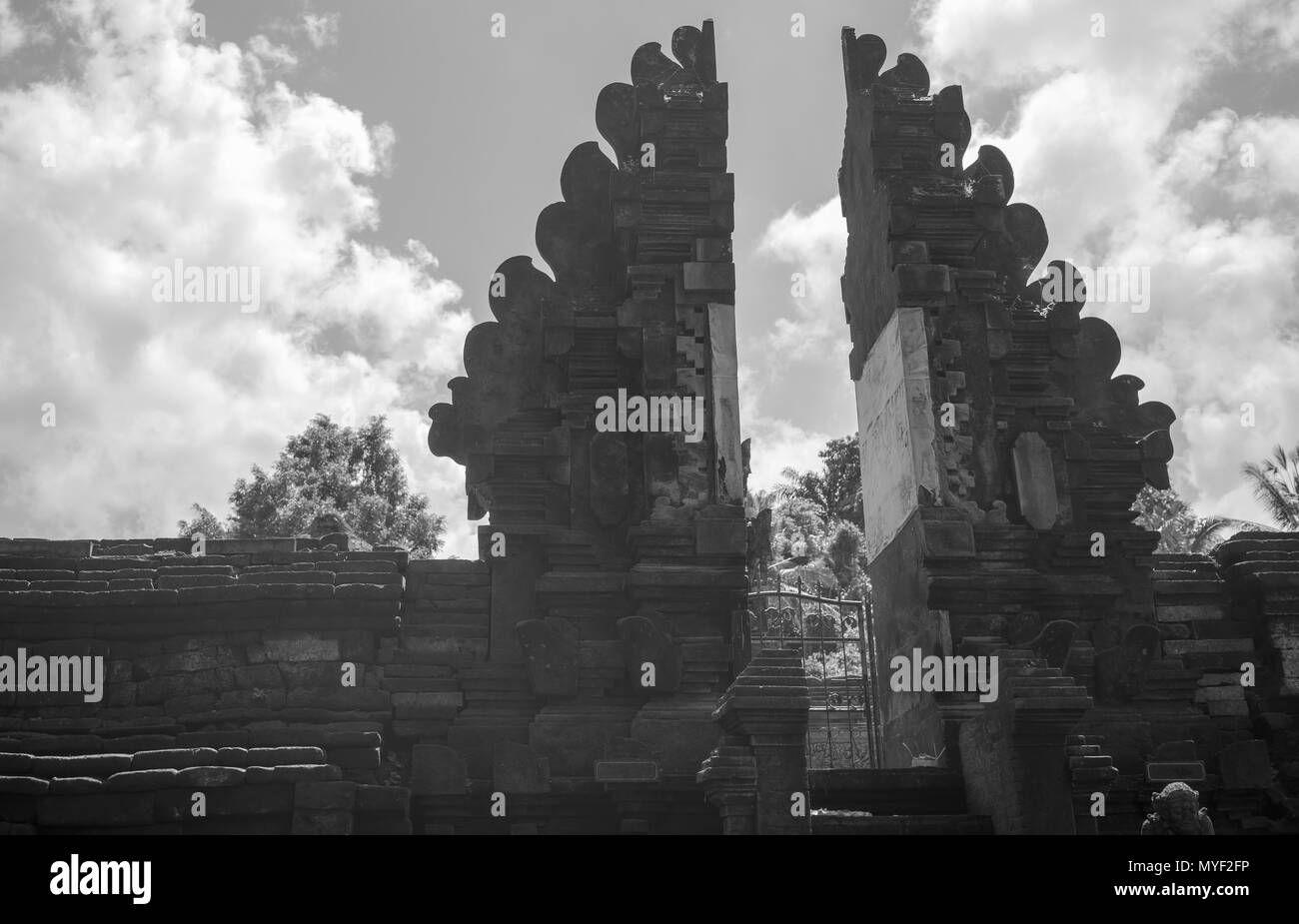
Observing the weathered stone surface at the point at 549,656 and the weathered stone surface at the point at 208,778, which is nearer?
the weathered stone surface at the point at 208,778

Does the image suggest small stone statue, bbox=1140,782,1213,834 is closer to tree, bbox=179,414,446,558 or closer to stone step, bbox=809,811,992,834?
stone step, bbox=809,811,992,834

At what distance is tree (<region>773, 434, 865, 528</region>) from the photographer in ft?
160

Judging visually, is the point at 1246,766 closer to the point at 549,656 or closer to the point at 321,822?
the point at 549,656

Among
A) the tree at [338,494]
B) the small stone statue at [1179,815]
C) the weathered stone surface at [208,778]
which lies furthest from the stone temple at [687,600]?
the tree at [338,494]

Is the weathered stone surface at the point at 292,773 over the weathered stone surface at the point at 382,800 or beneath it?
over

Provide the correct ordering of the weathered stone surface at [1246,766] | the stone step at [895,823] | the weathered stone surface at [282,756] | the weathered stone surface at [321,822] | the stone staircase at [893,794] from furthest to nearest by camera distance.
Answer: the weathered stone surface at [1246,766], the stone staircase at [893,794], the stone step at [895,823], the weathered stone surface at [282,756], the weathered stone surface at [321,822]

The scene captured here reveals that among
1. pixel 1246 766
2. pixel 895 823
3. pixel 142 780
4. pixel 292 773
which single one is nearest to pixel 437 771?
pixel 292 773

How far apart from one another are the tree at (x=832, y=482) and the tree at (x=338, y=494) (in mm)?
15125

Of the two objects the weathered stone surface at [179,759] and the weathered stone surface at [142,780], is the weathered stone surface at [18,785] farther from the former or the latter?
the weathered stone surface at [179,759]

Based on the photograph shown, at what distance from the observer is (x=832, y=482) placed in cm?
5056

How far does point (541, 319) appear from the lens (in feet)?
36.3

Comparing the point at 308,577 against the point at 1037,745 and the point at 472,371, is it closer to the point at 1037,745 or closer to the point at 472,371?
the point at 472,371

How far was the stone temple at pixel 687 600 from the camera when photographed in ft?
27.7

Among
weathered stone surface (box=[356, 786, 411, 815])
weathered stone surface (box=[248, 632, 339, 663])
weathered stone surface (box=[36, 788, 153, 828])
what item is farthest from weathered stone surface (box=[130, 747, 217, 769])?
weathered stone surface (box=[248, 632, 339, 663])
